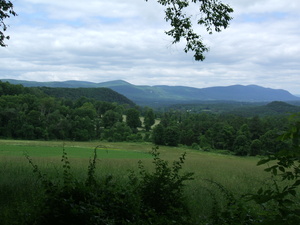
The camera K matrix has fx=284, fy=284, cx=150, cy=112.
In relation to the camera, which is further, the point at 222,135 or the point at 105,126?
the point at 105,126

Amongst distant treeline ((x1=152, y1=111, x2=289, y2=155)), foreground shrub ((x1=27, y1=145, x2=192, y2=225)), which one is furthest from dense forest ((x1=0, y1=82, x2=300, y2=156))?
foreground shrub ((x1=27, y1=145, x2=192, y2=225))

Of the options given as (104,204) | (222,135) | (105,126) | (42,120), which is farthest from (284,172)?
(105,126)

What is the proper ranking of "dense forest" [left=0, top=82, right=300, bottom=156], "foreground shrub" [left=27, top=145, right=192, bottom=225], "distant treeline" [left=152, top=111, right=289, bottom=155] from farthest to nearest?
"dense forest" [left=0, top=82, right=300, bottom=156], "distant treeline" [left=152, top=111, right=289, bottom=155], "foreground shrub" [left=27, top=145, right=192, bottom=225]

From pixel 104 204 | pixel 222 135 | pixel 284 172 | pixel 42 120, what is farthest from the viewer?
pixel 222 135

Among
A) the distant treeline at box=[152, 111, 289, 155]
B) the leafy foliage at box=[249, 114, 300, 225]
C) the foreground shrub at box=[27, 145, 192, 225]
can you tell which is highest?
the leafy foliage at box=[249, 114, 300, 225]

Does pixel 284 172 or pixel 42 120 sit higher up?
pixel 284 172

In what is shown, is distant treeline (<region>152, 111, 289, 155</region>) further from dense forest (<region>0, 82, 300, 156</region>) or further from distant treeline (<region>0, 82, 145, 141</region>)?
distant treeline (<region>0, 82, 145, 141</region>)

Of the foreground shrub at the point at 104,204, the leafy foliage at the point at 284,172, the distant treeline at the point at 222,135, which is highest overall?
the leafy foliage at the point at 284,172

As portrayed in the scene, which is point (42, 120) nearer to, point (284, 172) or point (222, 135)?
point (222, 135)

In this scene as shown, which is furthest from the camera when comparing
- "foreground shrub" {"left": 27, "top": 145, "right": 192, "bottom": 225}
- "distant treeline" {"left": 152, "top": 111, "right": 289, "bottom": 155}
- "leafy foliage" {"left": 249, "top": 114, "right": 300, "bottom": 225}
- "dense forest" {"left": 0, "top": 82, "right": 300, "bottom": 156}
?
"dense forest" {"left": 0, "top": 82, "right": 300, "bottom": 156}

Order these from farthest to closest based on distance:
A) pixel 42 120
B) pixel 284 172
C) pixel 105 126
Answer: pixel 105 126 < pixel 42 120 < pixel 284 172

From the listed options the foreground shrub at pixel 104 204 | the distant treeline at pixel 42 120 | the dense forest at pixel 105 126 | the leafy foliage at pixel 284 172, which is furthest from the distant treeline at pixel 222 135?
the leafy foliage at pixel 284 172

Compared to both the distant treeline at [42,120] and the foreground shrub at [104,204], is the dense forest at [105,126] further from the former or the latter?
the foreground shrub at [104,204]

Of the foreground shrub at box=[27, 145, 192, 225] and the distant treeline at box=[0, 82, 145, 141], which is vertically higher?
the foreground shrub at box=[27, 145, 192, 225]
